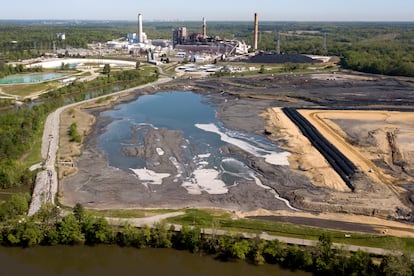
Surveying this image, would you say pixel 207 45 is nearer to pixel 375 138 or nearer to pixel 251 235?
pixel 375 138

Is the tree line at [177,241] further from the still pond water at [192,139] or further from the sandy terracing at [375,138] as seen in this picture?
the sandy terracing at [375,138]

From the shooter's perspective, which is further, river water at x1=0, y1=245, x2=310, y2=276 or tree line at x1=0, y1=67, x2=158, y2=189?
tree line at x1=0, y1=67, x2=158, y2=189

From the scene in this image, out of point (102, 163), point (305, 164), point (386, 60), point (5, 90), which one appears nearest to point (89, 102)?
point (5, 90)

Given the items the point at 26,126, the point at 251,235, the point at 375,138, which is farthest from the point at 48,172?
the point at 375,138

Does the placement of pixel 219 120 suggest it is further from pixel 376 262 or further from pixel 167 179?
pixel 376 262

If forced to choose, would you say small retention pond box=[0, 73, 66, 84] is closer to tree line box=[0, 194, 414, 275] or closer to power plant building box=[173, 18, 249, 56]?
power plant building box=[173, 18, 249, 56]

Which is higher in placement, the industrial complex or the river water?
the industrial complex

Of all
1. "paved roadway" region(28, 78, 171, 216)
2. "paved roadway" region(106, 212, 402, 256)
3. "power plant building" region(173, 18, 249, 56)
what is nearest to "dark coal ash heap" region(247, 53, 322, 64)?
"power plant building" region(173, 18, 249, 56)
